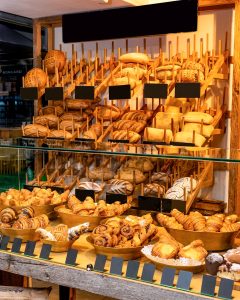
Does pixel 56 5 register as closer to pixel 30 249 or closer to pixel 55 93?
pixel 55 93

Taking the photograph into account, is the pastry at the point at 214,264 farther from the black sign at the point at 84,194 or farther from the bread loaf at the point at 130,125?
the bread loaf at the point at 130,125

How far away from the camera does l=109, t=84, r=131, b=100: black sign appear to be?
9.27ft

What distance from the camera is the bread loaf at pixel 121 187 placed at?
7.08 ft

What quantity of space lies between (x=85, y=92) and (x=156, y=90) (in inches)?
21.9

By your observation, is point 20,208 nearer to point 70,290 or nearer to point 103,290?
point 70,290

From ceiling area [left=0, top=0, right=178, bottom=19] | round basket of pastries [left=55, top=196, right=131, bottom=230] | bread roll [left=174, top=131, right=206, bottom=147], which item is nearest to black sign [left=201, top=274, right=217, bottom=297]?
round basket of pastries [left=55, top=196, right=131, bottom=230]

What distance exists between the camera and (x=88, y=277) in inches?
55.5

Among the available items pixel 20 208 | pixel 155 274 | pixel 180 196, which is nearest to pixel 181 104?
pixel 180 196

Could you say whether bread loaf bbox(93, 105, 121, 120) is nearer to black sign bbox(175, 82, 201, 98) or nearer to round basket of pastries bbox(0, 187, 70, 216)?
black sign bbox(175, 82, 201, 98)

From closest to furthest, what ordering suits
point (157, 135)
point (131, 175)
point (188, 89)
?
point (131, 175), point (188, 89), point (157, 135)

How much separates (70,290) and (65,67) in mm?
2141

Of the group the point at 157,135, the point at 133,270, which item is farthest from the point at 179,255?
the point at 157,135

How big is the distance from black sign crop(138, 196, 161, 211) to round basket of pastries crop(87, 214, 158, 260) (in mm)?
168

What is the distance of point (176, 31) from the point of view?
298 cm
